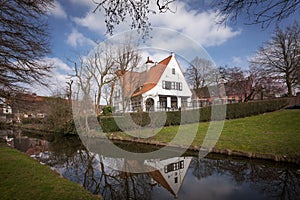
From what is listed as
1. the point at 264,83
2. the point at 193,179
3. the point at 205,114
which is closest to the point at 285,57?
the point at 264,83

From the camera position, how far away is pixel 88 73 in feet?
67.6

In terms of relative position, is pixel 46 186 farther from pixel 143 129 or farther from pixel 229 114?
pixel 229 114

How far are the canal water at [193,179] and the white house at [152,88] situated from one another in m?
7.08

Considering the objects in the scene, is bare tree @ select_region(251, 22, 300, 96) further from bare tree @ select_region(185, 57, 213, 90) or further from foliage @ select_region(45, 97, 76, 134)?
foliage @ select_region(45, 97, 76, 134)

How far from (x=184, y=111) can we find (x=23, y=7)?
13.8 meters

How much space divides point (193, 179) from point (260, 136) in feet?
20.4

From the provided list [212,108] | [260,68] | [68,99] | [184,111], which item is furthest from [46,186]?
[260,68]

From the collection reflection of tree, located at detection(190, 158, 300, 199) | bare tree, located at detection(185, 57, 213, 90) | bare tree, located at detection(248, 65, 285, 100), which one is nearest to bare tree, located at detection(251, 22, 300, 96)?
bare tree, located at detection(248, 65, 285, 100)

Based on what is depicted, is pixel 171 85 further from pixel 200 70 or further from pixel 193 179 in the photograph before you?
pixel 193 179

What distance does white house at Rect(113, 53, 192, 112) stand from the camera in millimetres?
16516

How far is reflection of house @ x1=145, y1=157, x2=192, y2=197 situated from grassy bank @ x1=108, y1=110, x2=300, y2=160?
2.47 m

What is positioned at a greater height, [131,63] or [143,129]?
[131,63]

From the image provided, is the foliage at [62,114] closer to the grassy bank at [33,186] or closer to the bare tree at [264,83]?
the grassy bank at [33,186]

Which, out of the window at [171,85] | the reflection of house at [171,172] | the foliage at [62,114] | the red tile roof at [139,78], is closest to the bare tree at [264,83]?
the window at [171,85]
